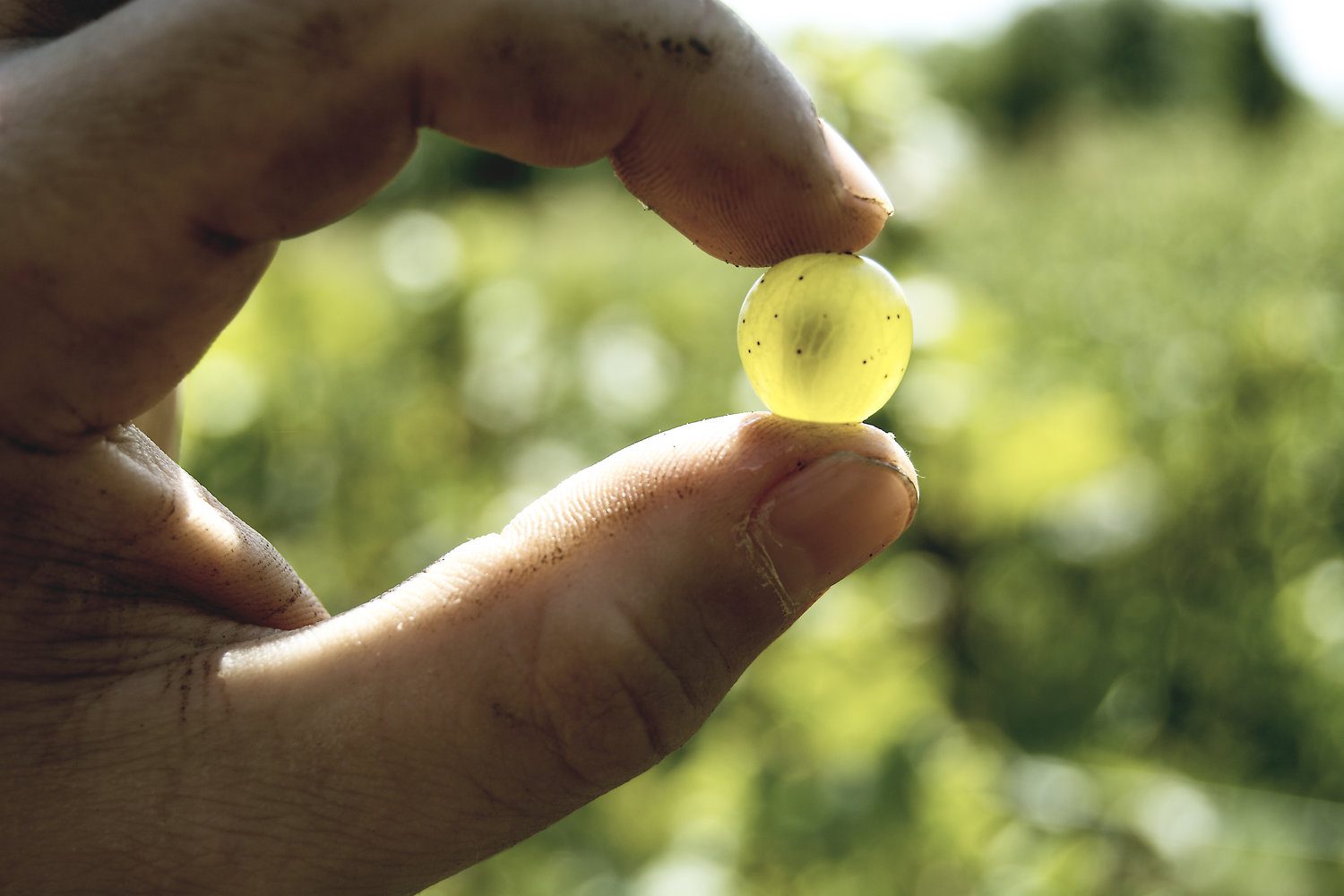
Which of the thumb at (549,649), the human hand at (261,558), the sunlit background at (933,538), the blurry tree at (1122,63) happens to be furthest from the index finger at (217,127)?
the blurry tree at (1122,63)

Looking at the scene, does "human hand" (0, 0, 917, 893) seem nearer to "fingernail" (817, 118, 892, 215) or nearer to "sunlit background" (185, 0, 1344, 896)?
"fingernail" (817, 118, 892, 215)

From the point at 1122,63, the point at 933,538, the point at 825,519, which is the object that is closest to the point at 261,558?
the point at 825,519

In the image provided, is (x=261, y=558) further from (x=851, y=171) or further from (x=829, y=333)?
(x=851, y=171)

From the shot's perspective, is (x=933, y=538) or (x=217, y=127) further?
(x=933, y=538)

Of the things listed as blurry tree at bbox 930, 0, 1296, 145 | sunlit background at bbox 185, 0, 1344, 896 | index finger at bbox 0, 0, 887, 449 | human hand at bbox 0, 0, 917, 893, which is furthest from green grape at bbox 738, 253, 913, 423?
blurry tree at bbox 930, 0, 1296, 145

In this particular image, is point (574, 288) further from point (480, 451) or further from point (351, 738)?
point (351, 738)

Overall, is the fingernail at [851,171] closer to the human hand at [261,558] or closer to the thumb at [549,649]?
the human hand at [261,558]

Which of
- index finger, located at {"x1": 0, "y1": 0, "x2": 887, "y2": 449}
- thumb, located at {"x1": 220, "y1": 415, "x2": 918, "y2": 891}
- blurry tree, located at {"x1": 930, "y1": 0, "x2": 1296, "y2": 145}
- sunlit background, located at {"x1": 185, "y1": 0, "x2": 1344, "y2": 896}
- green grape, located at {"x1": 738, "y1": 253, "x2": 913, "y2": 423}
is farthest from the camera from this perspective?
blurry tree, located at {"x1": 930, "y1": 0, "x2": 1296, "y2": 145}
